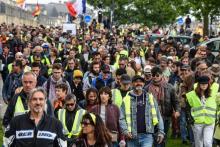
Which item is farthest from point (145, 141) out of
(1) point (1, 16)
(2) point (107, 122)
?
(1) point (1, 16)

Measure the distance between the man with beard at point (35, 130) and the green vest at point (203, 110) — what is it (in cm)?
398

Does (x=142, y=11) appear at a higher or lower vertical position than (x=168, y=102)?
higher

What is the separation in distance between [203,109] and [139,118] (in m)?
1.48

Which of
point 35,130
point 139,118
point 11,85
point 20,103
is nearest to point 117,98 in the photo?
point 139,118

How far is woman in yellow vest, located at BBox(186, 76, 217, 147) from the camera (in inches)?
425

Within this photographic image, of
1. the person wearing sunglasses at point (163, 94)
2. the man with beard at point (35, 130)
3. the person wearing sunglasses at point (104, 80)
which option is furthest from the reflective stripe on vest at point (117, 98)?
the man with beard at point (35, 130)

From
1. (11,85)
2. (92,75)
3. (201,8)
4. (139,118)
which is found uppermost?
(201,8)

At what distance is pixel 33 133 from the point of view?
23.5 feet

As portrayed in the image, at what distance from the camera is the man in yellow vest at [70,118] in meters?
9.08

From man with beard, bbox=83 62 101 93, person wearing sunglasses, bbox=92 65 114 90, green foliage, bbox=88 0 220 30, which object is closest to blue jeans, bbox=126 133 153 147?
person wearing sunglasses, bbox=92 65 114 90

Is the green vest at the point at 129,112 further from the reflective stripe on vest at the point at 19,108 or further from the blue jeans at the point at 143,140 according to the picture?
the reflective stripe on vest at the point at 19,108

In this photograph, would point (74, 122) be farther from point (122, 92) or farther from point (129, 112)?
point (122, 92)

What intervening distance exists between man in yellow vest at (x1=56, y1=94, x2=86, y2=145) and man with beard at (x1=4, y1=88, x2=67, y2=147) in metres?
1.71

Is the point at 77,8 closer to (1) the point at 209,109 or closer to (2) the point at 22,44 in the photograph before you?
(2) the point at 22,44
